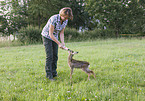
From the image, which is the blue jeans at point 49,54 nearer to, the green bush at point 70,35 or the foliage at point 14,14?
the green bush at point 70,35

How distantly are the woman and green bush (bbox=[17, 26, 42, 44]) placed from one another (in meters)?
13.1

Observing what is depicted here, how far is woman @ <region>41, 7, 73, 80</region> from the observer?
14.3 ft

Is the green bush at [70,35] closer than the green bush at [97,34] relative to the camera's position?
Yes

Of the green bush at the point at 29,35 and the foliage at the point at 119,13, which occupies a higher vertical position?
the foliage at the point at 119,13

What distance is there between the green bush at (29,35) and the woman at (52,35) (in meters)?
13.1

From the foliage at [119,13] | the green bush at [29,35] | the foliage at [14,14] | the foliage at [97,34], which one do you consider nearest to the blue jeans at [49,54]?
the green bush at [29,35]

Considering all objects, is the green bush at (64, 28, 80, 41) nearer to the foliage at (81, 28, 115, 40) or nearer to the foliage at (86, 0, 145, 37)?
the foliage at (81, 28, 115, 40)

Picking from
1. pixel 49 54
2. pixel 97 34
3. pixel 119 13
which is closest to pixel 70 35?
pixel 97 34

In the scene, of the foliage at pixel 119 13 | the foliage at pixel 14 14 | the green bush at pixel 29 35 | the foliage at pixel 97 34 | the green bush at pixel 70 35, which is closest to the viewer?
the green bush at pixel 29 35

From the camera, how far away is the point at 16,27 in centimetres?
2511

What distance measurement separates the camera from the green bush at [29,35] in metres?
17.6

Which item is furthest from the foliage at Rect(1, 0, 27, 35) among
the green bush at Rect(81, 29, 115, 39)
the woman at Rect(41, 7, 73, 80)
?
the woman at Rect(41, 7, 73, 80)

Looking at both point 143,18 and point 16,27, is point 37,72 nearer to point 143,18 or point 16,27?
point 16,27

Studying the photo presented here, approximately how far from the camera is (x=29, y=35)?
713 inches
